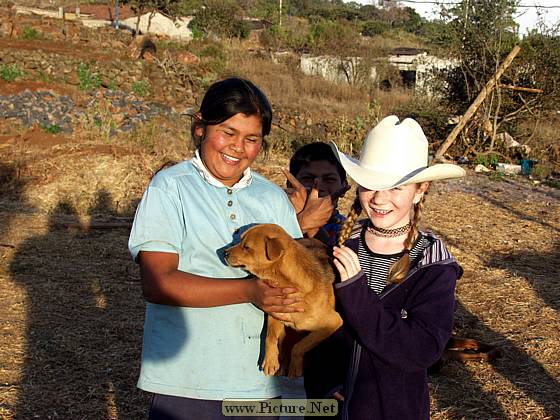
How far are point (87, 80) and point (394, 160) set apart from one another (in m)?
20.9

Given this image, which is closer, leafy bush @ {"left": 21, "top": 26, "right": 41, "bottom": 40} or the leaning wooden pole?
the leaning wooden pole

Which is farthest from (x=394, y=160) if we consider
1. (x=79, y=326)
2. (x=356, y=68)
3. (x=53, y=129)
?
(x=356, y=68)

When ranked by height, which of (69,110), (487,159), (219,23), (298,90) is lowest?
(487,159)

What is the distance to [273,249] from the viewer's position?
2.30 meters

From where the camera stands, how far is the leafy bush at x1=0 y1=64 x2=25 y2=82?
21094mm

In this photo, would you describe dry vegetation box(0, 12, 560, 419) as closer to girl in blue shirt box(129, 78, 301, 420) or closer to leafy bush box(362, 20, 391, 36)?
girl in blue shirt box(129, 78, 301, 420)

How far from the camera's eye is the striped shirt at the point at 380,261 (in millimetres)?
→ 2285

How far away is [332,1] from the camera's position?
103 metres

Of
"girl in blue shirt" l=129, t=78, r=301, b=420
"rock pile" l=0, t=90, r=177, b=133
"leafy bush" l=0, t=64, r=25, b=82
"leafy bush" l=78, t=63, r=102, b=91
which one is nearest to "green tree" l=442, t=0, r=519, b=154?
"rock pile" l=0, t=90, r=177, b=133

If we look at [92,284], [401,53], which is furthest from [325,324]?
[401,53]

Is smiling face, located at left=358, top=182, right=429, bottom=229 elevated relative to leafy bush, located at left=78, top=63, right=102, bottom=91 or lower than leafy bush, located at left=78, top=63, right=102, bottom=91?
elevated

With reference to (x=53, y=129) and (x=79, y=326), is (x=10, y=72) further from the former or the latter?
(x=79, y=326)

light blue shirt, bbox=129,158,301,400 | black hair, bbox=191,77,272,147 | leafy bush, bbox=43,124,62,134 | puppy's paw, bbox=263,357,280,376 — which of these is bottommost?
leafy bush, bbox=43,124,62,134

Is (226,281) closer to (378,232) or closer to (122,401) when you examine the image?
(378,232)
